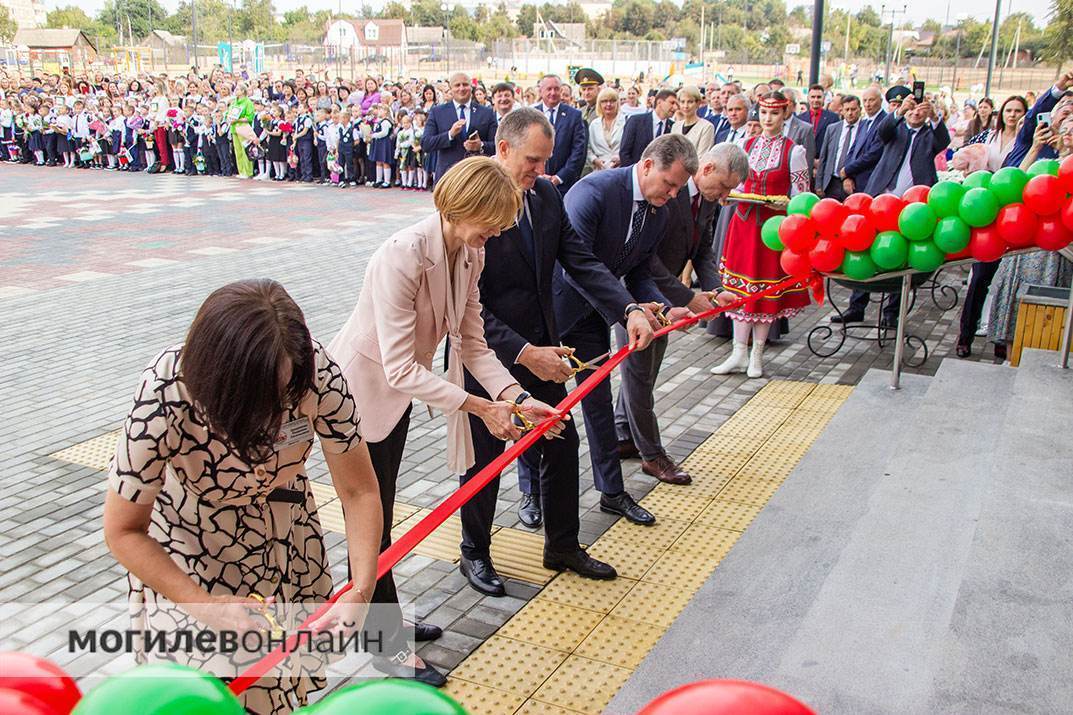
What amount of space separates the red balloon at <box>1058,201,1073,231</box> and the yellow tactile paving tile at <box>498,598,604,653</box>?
13.1 ft

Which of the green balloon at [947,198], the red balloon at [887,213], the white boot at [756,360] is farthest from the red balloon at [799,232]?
the white boot at [756,360]

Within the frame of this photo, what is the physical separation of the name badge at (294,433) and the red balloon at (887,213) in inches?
214

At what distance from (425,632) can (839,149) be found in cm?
880

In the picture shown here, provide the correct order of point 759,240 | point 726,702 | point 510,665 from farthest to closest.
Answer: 1. point 759,240
2. point 510,665
3. point 726,702

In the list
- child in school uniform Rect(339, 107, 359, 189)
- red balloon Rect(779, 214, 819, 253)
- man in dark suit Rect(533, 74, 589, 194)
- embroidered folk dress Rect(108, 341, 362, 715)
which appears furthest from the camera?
child in school uniform Rect(339, 107, 359, 189)

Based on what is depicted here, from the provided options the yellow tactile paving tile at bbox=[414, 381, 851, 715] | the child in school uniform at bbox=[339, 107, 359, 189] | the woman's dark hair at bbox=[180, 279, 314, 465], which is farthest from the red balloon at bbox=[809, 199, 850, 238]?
the child in school uniform at bbox=[339, 107, 359, 189]

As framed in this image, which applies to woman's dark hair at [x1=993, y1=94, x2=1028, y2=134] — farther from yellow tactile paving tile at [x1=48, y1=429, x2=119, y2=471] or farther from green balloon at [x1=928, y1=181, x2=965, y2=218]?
yellow tactile paving tile at [x1=48, y1=429, x2=119, y2=471]

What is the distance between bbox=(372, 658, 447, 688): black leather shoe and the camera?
3578 mm

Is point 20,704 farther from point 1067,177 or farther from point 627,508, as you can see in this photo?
point 1067,177

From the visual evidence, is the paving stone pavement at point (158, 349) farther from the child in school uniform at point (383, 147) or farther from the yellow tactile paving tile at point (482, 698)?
the child in school uniform at point (383, 147)

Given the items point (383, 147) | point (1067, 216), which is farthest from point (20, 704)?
point (383, 147)

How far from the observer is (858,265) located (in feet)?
22.4

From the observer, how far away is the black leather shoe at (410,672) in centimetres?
358

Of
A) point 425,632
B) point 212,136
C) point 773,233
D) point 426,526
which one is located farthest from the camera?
point 212,136
